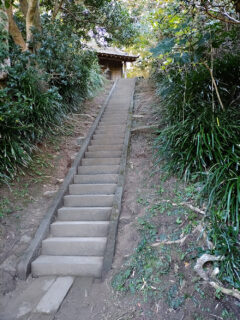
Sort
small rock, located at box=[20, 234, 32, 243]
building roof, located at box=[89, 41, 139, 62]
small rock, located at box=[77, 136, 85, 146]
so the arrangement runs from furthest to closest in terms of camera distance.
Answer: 1. building roof, located at box=[89, 41, 139, 62]
2. small rock, located at box=[77, 136, 85, 146]
3. small rock, located at box=[20, 234, 32, 243]

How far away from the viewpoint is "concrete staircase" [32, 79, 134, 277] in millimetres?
→ 2986

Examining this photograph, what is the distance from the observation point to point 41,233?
131 inches

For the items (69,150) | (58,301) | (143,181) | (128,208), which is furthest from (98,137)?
(58,301)

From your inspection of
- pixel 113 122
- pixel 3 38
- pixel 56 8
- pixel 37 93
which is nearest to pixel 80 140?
pixel 113 122

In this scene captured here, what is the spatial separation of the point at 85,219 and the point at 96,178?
986mm

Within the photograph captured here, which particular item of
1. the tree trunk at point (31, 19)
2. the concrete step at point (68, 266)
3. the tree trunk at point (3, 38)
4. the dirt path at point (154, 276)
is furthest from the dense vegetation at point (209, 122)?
the tree trunk at point (31, 19)

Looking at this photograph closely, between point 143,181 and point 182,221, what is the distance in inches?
50.4

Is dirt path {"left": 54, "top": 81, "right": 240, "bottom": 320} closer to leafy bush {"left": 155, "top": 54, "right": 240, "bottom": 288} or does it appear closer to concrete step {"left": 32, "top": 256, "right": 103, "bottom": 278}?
concrete step {"left": 32, "top": 256, "right": 103, "bottom": 278}

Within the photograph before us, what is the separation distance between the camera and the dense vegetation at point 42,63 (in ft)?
13.4

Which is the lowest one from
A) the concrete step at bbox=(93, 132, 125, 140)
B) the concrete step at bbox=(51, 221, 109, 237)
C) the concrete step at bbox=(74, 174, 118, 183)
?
the concrete step at bbox=(51, 221, 109, 237)

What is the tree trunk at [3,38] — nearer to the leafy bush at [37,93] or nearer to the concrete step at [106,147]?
the leafy bush at [37,93]

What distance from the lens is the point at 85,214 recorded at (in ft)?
12.1

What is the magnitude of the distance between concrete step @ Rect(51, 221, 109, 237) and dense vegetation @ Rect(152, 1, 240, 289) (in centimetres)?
148

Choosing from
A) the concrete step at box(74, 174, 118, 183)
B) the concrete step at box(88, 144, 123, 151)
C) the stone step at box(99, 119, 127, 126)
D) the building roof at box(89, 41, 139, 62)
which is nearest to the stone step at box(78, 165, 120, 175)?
the concrete step at box(74, 174, 118, 183)
